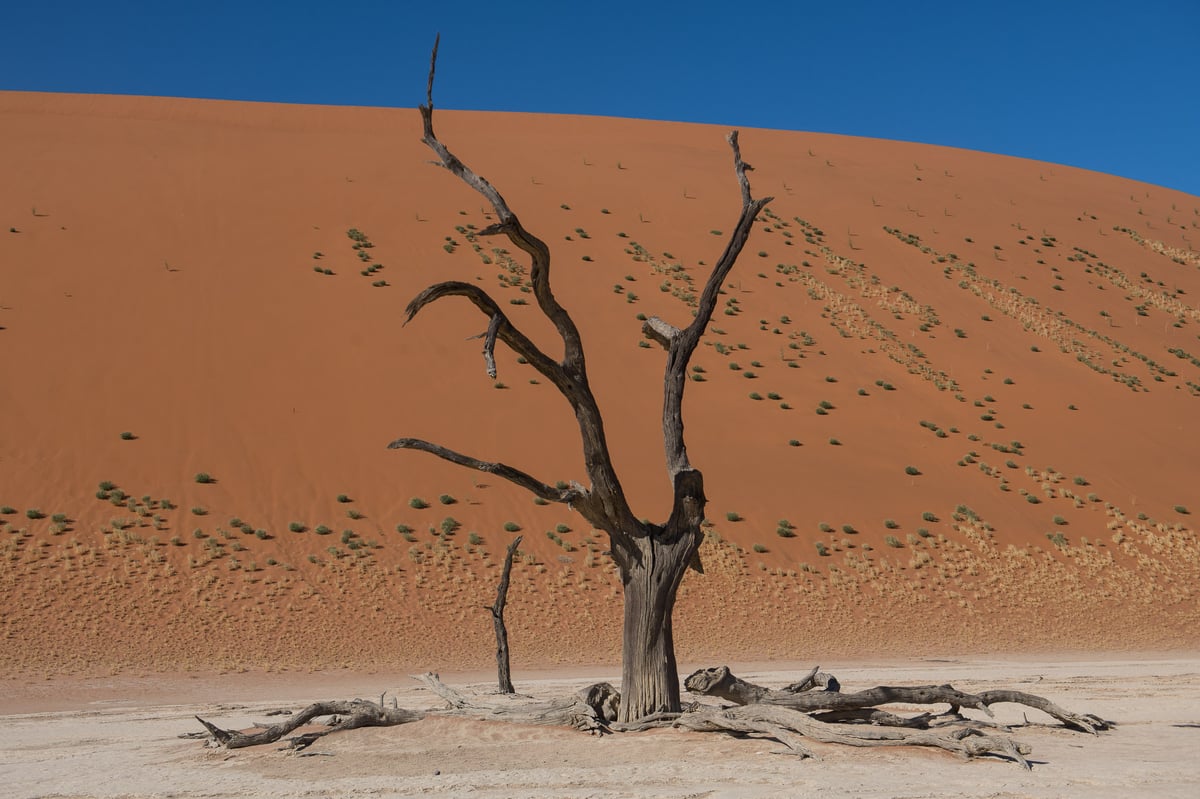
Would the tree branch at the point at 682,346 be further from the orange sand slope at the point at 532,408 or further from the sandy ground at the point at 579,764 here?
the orange sand slope at the point at 532,408

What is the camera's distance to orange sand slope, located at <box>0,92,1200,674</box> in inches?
1080

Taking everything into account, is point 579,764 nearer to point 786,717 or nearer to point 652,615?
point 652,615

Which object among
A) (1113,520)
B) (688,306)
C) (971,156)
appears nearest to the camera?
(1113,520)

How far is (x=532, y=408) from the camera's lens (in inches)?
1465

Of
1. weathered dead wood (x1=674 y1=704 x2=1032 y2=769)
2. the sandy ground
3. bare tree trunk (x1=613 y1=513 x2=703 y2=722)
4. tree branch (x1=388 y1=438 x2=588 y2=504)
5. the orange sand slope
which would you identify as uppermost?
the orange sand slope

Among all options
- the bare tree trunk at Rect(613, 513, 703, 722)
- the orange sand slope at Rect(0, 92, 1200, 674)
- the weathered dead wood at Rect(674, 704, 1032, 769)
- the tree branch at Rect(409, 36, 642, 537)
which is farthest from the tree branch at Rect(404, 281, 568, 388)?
the orange sand slope at Rect(0, 92, 1200, 674)

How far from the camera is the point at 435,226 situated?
4841 centimetres

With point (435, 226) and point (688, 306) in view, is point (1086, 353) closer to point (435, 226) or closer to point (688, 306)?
point (688, 306)

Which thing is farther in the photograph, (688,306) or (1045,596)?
(688,306)

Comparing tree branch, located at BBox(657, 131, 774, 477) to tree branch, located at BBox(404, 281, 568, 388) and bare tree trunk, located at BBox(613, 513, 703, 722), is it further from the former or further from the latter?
tree branch, located at BBox(404, 281, 568, 388)

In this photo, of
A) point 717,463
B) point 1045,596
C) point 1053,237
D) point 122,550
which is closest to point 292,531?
point 122,550

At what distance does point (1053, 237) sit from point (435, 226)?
110 feet

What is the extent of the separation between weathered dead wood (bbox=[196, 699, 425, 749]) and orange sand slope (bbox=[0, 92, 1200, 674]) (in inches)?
548

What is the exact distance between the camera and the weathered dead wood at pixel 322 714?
399 inches
